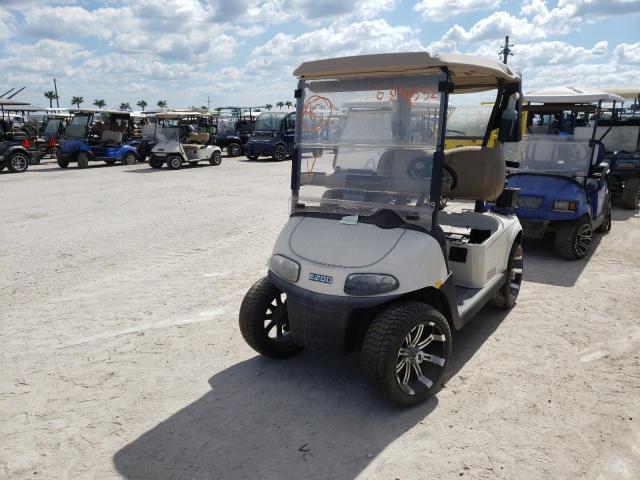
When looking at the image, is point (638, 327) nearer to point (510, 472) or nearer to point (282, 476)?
point (510, 472)

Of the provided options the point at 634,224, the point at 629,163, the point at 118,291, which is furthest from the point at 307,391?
the point at 629,163

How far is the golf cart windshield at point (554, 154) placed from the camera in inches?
252

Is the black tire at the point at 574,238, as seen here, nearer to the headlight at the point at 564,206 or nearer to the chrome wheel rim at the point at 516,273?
the headlight at the point at 564,206

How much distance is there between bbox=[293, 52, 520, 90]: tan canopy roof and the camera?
9.45 ft

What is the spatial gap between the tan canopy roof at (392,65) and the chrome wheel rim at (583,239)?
339 centimetres

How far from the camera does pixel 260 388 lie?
3273 mm

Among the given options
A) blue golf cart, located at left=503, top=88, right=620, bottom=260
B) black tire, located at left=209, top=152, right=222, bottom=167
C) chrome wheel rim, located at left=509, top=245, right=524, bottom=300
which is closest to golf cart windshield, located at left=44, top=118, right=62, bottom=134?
black tire, located at left=209, top=152, right=222, bottom=167

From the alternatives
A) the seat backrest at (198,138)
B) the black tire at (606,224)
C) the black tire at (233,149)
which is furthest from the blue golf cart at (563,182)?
the black tire at (233,149)

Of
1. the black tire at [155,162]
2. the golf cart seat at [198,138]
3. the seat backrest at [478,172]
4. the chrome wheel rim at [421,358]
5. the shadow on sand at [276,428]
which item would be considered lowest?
the shadow on sand at [276,428]

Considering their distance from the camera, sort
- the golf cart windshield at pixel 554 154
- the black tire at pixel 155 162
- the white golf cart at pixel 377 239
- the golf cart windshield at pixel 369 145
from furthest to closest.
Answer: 1. the black tire at pixel 155 162
2. the golf cart windshield at pixel 554 154
3. the golf cart windshield at pixel 369 145
4. the white golf cart at pixel 377 239

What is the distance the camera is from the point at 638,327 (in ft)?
13.6

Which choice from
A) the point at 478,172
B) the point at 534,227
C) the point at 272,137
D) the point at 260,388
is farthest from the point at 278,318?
the point at 272,137

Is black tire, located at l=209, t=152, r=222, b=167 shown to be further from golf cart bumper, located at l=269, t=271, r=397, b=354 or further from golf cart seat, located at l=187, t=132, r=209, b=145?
golf cart bumper, located at l=269, t=271, r=397, b=354

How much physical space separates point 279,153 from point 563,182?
15329mm
